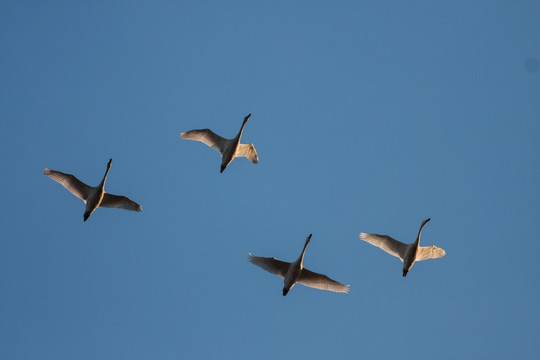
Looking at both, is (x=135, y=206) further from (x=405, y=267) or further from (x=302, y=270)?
(x=405, y=267)

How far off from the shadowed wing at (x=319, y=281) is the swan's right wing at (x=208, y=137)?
1027 cm

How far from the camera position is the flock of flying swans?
36.4 meters

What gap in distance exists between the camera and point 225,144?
41.6 metres

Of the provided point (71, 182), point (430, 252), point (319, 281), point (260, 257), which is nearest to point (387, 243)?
point (430, 252)

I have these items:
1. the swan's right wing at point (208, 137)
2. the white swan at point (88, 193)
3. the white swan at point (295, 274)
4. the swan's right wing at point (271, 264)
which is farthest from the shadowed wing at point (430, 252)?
the white swan at point (88, 193)

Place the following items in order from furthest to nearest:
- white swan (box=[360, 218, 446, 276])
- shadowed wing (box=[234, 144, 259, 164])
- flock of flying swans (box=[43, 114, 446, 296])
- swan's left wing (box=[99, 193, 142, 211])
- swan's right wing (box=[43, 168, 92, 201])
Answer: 1. shadowed wing (box=[234, 144, 259, 164])
2. swan's left wing (box=[99, 193, 142, 211])
3. swan's right wing (box=[43, 168, 92, 201])
4. white swan (box=[360, 218, 446, 276])
5. flock of flying swans (box=[43, 114, 446, 296])

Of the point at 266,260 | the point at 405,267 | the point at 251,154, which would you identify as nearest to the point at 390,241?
the point at 405,267

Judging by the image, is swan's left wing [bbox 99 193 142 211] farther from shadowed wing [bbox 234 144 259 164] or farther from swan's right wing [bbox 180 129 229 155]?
shadowed wing [bbox 234 144 259 164]

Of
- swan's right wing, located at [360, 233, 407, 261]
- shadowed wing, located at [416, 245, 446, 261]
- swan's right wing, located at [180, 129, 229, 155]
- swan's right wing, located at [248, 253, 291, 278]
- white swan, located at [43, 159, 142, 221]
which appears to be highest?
swan's right wing, located at [180, 129, 229, 155]

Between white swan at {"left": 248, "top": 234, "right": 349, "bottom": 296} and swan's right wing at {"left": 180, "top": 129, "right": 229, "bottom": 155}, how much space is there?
883 centimetres

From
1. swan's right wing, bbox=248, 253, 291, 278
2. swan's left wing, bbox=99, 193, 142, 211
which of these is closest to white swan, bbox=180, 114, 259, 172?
swan's left wing, bbox=99, 193, 142, 211

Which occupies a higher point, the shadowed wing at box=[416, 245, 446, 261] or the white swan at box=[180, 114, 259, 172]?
the white swan at box=[180, 114, 259, 172]

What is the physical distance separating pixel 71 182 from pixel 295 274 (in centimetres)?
1442

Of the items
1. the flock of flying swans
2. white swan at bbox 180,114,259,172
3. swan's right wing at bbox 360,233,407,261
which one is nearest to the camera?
the flock of flying swans
